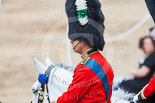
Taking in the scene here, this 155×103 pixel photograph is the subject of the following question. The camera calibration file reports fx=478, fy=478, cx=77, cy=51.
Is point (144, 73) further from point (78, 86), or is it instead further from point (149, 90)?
point (78, 86)

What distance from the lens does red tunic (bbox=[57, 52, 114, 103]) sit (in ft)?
9.75

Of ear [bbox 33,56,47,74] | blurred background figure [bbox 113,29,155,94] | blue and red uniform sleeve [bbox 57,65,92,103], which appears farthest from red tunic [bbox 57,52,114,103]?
blurred background figure [bbox 113,29,155,94]

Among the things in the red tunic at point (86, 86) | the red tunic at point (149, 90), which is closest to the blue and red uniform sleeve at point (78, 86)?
the red tunic at point (86, 86)

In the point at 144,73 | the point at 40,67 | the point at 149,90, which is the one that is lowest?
the point at 149,90

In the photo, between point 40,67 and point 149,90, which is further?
point 40,67

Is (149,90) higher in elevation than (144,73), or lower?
lower

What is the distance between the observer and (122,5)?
10648 millimetres

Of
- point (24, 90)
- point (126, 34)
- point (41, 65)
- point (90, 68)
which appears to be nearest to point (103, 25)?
point (90, 68)

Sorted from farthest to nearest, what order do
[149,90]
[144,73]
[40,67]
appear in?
[144,73] → [40,67] → [149,90]

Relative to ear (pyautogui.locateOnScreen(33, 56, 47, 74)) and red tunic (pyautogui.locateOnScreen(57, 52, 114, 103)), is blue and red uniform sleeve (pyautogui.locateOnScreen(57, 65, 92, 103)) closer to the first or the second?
red tunic (pyautogui.locateOnScreen(57, 52, 114, 103))

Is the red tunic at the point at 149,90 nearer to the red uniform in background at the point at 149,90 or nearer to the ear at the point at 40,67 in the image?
the red uniform in background at the point at 149,90

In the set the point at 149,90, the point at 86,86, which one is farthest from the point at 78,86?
the point at 149,90

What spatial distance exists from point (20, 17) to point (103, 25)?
7.06 m

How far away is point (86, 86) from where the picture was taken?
2.98 metres
